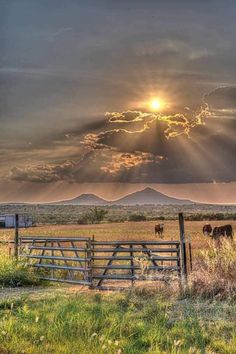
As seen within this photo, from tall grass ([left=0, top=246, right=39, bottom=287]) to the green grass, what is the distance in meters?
4.36

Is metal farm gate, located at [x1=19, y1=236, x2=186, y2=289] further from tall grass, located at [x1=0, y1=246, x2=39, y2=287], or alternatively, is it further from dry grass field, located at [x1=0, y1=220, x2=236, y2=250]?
dry grass field, located at [x1=0, y1=220, x2=236, y2=250]

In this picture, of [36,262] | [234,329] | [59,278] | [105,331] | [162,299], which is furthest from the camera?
[36,262]

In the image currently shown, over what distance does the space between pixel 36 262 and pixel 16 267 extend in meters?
1.97

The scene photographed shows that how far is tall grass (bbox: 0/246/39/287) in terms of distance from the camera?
18.8 m

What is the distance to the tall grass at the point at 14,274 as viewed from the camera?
61.8ft

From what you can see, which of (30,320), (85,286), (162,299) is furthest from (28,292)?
(30,320)

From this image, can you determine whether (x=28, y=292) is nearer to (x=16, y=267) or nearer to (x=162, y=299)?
(x=16, y=267)

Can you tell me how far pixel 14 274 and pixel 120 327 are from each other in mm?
8722

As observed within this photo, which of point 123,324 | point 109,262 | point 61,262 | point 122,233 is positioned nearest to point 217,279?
point 109,262

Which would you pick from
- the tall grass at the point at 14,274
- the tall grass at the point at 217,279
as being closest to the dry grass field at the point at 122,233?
the tall grass at the point at 14,274

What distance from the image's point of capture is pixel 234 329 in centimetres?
1149

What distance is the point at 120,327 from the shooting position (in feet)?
36.6

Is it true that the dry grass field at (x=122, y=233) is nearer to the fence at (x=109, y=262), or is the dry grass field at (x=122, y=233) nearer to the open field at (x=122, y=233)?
the open field at (x=122, y=233)

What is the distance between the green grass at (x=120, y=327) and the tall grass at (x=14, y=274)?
14.3 feet
